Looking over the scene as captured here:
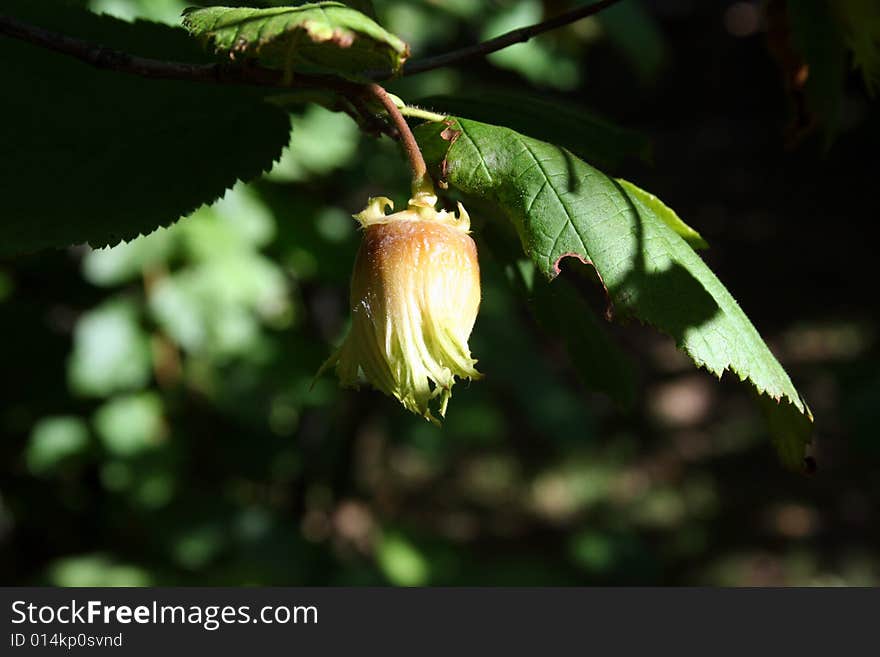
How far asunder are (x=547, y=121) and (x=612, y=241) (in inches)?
8.0

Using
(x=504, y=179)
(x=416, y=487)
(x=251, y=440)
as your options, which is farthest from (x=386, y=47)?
(x=416, y=487)

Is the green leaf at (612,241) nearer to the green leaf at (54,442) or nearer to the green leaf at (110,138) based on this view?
the green leaf at (110,138)

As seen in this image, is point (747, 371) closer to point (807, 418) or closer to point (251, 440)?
point (807, 418)

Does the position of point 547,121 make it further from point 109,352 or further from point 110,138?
point 109,352

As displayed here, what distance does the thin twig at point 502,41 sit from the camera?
66cm

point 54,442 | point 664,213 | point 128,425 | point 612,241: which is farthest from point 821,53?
point 54,442

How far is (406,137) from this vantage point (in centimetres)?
59

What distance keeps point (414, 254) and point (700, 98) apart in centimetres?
396

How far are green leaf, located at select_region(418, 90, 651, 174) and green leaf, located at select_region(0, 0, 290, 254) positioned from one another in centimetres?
15

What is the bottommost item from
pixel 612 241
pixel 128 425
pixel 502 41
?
pixel 612 241

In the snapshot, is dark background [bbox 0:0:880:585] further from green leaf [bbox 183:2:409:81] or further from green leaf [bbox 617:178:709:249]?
green leaf [bbox 183:2:409:81]

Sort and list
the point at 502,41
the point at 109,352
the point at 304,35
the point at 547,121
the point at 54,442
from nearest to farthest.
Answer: the point at 304,35 < the point at 502,41 < the point at 547,121 < the point at 109,352 < the point at 54,442

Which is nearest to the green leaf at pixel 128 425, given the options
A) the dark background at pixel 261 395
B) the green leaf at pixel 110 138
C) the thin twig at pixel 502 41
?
the dark background at pixel 261 395

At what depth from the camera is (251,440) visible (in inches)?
77.5
